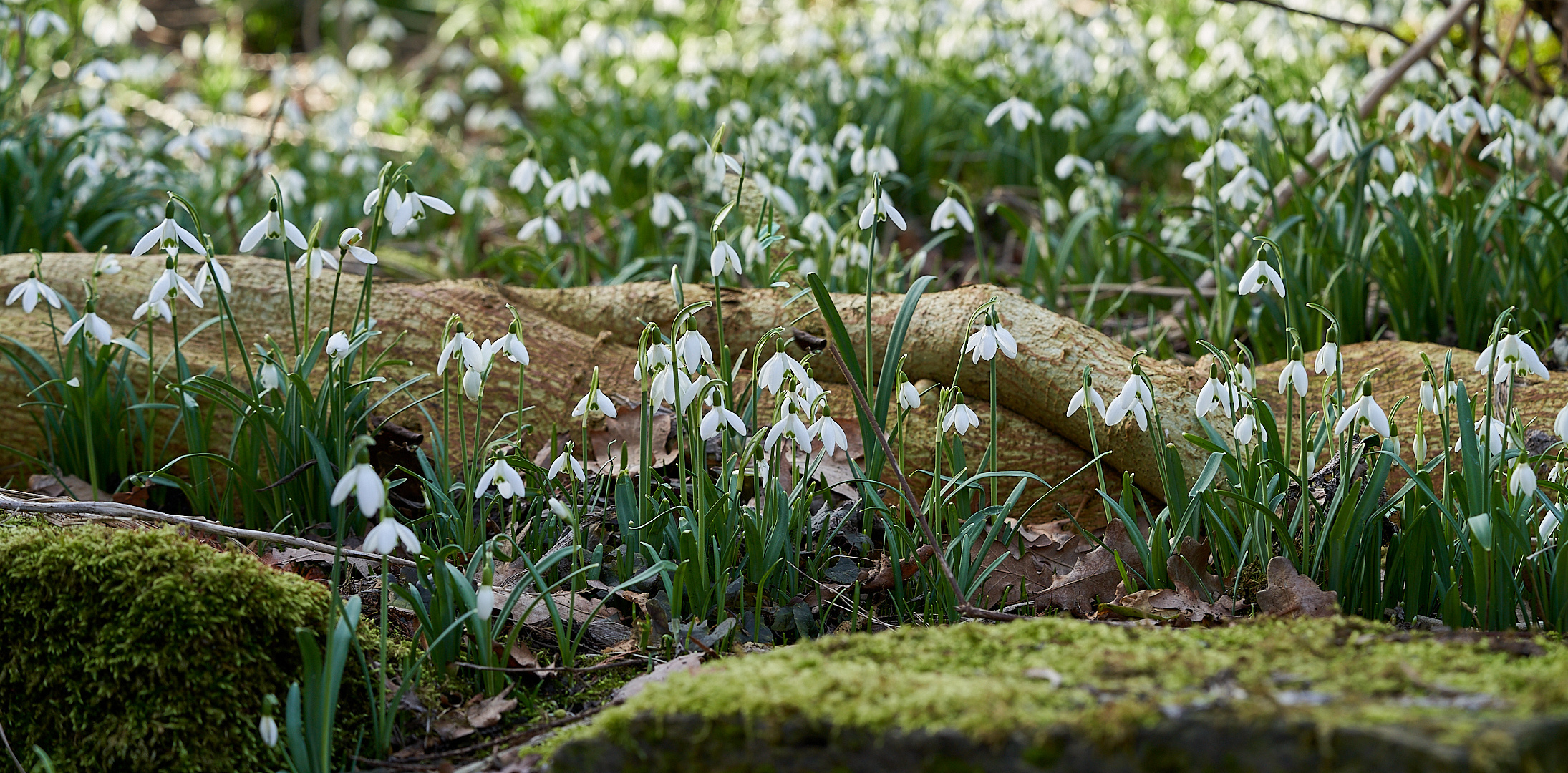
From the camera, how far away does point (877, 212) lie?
232 centimetres

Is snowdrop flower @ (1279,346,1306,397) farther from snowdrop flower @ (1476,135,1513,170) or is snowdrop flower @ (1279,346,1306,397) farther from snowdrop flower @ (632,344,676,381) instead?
snowdrop flower @ (1476,135,1513,170)

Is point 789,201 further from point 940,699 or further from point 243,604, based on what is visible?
point 940,699

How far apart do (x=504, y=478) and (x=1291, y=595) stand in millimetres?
1383

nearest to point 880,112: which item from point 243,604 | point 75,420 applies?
point 75,420

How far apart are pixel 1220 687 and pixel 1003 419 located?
5.40 feet

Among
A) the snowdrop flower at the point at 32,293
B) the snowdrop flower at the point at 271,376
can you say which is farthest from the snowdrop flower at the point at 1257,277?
the snowdrop flower at the point at 32,293

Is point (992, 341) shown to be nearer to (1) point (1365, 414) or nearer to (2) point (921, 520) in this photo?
(2) point (921, 520)

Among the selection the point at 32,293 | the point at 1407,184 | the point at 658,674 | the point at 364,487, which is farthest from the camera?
the point at 1407,184

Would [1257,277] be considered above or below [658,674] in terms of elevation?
above

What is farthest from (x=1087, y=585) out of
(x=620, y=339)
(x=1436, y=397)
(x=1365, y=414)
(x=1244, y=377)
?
(x=620, y=339)

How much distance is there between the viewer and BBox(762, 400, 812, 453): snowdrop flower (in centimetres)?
193

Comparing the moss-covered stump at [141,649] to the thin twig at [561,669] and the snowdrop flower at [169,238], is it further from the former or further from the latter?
the snowdrop flower at [169,238]

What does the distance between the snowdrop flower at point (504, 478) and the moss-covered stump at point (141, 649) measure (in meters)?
0.34

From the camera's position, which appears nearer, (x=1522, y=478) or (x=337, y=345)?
(x=1522, y=478)
